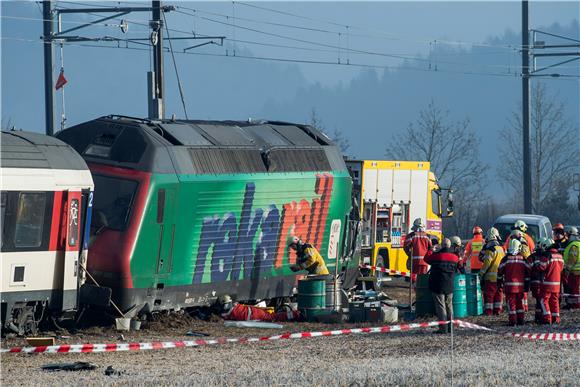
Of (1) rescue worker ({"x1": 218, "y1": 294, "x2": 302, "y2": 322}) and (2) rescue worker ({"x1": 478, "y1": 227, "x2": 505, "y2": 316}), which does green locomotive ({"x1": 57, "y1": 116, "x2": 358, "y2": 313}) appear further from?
(2) rescue worker ({"x1": 478, "y1": 227, "x2": 505, "y2": 316})

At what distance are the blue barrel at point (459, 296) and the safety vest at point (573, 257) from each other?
348cm

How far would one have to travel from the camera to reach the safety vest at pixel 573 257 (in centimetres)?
2631

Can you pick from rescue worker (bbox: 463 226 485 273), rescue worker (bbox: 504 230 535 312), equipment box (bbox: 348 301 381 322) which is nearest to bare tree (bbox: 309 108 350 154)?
rescue worker (bbox: 463 226 485 273)

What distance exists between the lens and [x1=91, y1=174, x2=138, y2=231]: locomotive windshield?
68.5ft

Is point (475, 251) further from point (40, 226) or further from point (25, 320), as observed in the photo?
point (25, 320)

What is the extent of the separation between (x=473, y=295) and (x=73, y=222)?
8498mm

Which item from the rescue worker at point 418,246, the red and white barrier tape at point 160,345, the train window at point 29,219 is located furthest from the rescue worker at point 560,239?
the train window at point 29,219

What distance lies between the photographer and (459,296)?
78.6 ft

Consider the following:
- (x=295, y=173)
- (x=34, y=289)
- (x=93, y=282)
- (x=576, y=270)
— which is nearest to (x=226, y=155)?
(x=295, y=173)

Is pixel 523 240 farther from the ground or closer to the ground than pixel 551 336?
farther from the ground

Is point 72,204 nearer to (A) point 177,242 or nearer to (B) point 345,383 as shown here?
(A) point 177,242

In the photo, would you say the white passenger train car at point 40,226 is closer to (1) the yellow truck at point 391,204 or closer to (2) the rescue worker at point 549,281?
(2) the rescue worker at point 549,281

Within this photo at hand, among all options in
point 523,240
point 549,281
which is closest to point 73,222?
point 549,281

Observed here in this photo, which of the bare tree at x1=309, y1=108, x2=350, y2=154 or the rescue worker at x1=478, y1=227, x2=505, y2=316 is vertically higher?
the bare tree at x1=309, y1=108, x2=350, y2=154
